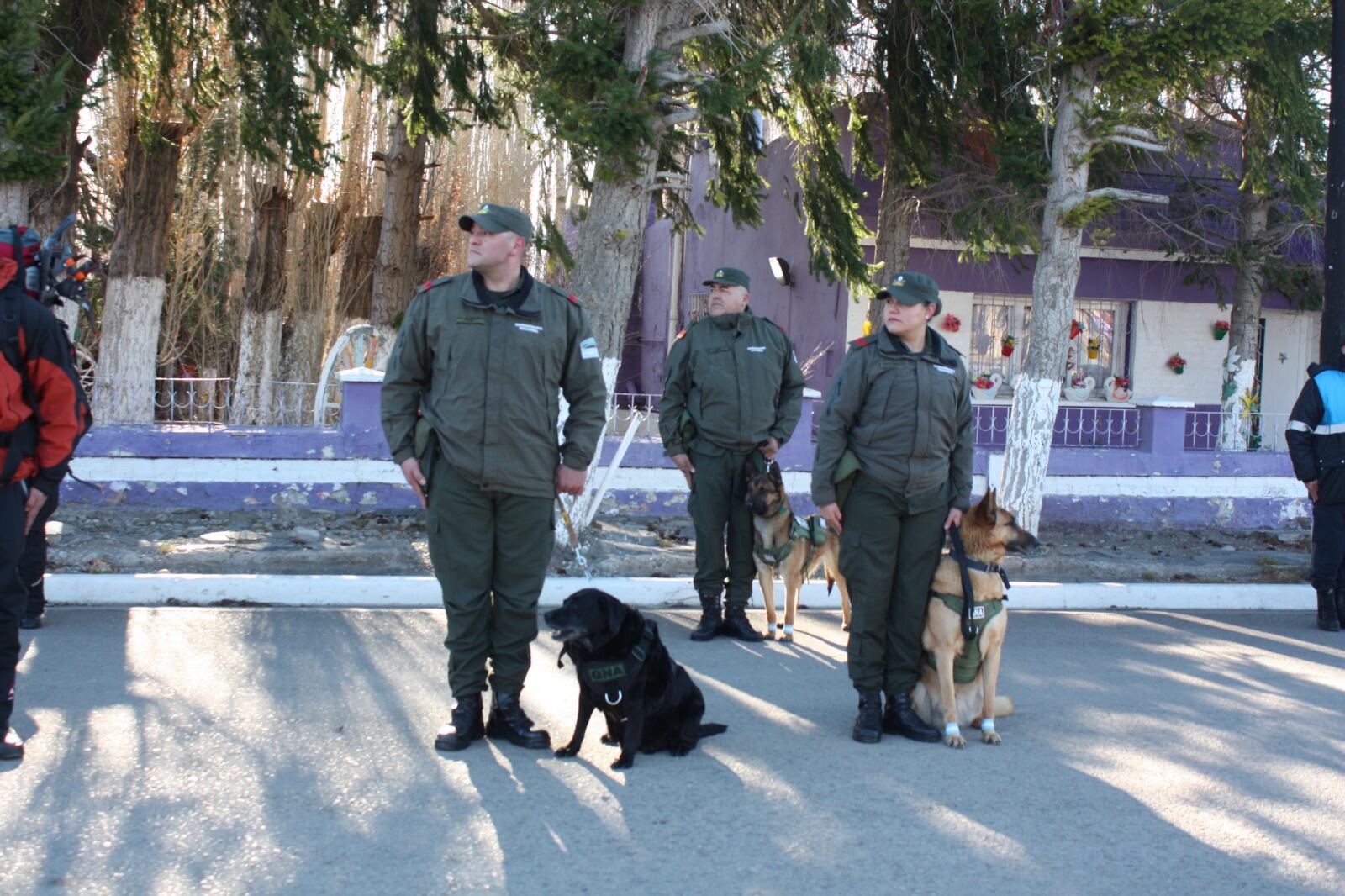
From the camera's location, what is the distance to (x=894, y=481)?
196 inches

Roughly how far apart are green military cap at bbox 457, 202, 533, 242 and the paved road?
6.68 ft

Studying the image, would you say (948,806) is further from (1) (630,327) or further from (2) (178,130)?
(1) (630,327)

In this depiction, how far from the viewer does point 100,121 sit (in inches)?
744

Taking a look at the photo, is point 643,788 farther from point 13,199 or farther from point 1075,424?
point 1075,424

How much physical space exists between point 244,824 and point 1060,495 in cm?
970

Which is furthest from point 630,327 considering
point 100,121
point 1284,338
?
point 1284,338

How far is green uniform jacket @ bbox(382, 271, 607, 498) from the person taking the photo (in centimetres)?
462

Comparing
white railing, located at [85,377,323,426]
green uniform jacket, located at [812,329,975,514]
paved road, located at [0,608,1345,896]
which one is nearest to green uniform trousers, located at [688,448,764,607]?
paved road, located at [0,608,1345,896]

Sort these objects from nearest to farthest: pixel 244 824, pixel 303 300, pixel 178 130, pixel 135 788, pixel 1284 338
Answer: pixel 244 824 → pixel 135 788 → pixel 178 130 → pixel 1284 338 → pixel 303 300

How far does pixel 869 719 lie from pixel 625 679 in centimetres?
120

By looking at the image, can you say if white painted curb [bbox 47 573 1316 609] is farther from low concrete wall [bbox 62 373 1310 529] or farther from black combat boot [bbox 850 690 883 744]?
black combat boot [bbox 850 690 883 744]

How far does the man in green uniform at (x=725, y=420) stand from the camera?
22.3ft

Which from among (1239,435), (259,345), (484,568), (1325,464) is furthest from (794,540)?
(259,345)

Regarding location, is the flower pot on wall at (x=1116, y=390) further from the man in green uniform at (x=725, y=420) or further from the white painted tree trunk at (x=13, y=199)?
the white painted tree trunk at (x=13, y=199)
